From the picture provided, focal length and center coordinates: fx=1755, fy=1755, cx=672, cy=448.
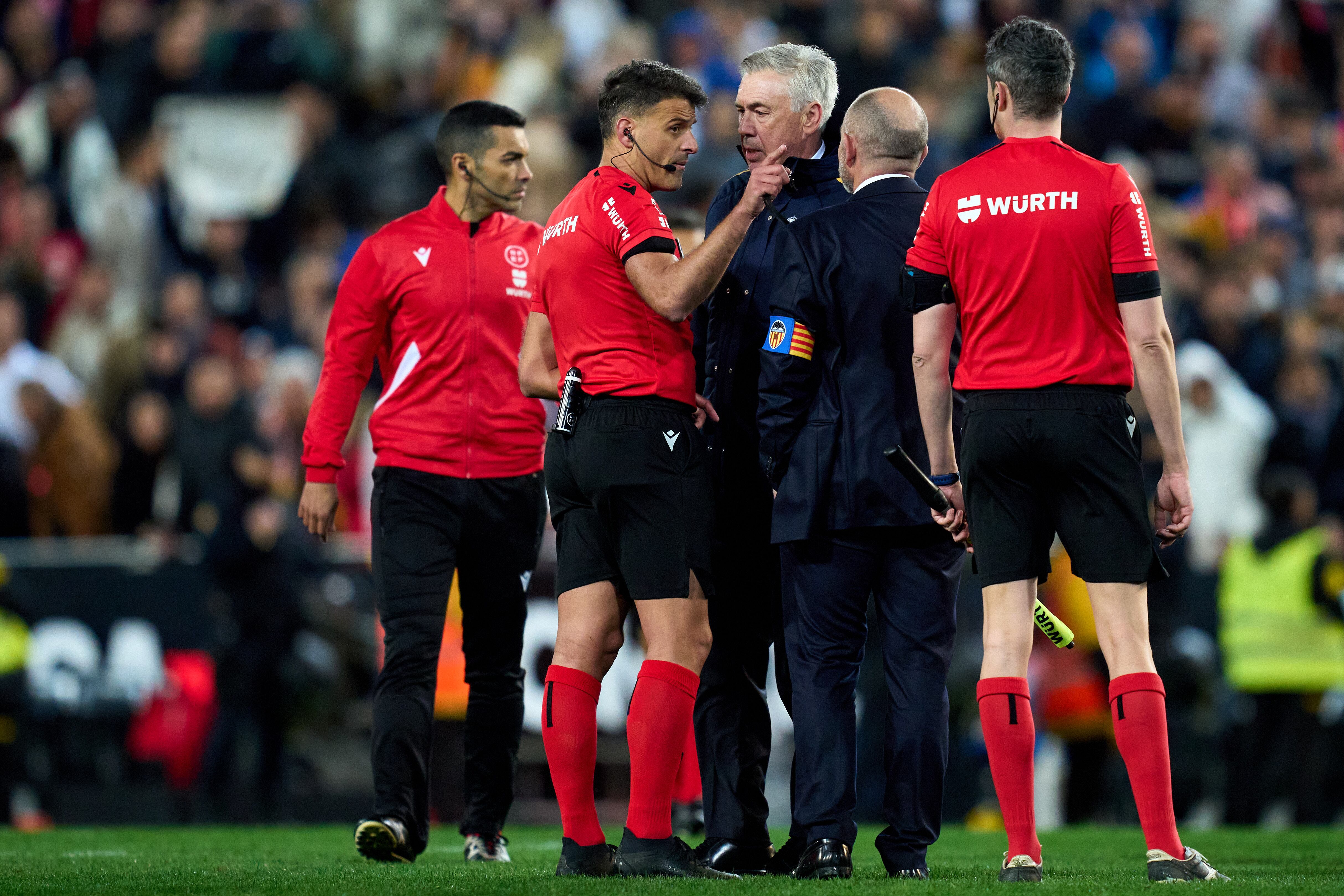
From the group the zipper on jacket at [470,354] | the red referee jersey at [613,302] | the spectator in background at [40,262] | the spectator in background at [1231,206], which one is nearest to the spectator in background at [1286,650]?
the spectator in background at [1231,206]

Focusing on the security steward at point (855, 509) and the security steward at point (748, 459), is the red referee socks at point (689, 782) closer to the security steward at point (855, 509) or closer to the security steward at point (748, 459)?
the security steward at point (748, 459)

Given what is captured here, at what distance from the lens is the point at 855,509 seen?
218 inches

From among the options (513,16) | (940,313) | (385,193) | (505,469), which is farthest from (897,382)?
(513,16)

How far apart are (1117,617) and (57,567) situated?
731 centimetres

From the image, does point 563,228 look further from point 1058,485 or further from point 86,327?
point 86,327

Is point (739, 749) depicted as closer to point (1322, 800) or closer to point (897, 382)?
point (897, 382)

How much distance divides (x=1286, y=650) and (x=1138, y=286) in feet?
20.6

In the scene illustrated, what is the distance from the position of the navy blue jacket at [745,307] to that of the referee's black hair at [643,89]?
43cm

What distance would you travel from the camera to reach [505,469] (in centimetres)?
679

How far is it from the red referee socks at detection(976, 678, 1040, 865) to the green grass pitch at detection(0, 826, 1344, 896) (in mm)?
168

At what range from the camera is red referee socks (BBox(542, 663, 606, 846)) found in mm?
5473

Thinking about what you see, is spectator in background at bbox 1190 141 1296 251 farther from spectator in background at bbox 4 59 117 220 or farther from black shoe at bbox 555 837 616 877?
black shoe at bbox 555 837 616 877

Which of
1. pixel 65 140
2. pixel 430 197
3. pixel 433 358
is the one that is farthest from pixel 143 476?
pixel 433 358

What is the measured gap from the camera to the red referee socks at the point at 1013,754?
5.20 m
